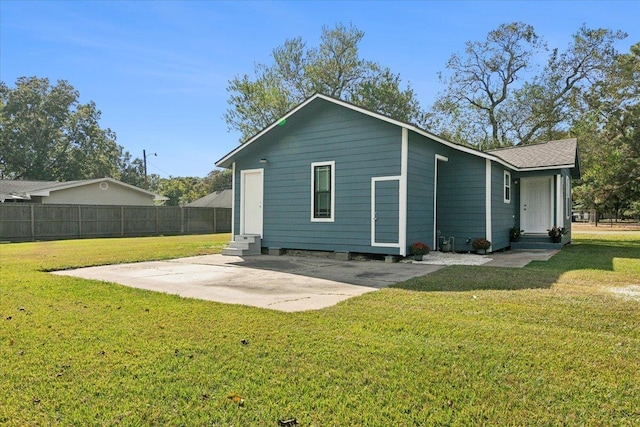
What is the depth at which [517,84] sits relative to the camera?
27.5 metres

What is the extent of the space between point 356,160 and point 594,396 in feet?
27.3

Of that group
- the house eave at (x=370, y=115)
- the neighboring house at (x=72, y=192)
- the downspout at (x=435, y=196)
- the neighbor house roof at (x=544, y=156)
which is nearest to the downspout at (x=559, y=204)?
the neighbor house roof at (x=544, y=156)

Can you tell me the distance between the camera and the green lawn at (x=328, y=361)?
2.50 metres

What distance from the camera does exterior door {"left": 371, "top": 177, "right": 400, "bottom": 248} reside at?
9859 millimetres

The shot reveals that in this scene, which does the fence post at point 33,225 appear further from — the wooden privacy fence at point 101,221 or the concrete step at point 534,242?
the concrete step at point 534,242

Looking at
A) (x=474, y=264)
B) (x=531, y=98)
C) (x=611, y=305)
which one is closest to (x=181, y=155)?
(x=531, y=98)

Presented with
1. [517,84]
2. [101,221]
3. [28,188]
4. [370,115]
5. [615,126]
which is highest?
[517,84]

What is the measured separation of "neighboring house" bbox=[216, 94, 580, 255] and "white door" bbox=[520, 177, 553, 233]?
2.54ft

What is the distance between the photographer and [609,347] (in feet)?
11.6

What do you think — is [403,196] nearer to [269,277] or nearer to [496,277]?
[496,277]

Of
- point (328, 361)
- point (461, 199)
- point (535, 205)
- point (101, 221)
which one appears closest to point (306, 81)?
point (101, 221)

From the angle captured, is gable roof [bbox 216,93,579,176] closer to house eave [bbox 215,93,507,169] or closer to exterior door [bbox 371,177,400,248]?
house eave [bbox 215,93,507,169]

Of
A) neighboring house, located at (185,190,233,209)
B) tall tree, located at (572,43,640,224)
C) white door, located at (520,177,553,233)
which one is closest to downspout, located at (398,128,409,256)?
white door, located at (520,177,553,233)

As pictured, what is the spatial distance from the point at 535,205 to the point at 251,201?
31.9 feet
